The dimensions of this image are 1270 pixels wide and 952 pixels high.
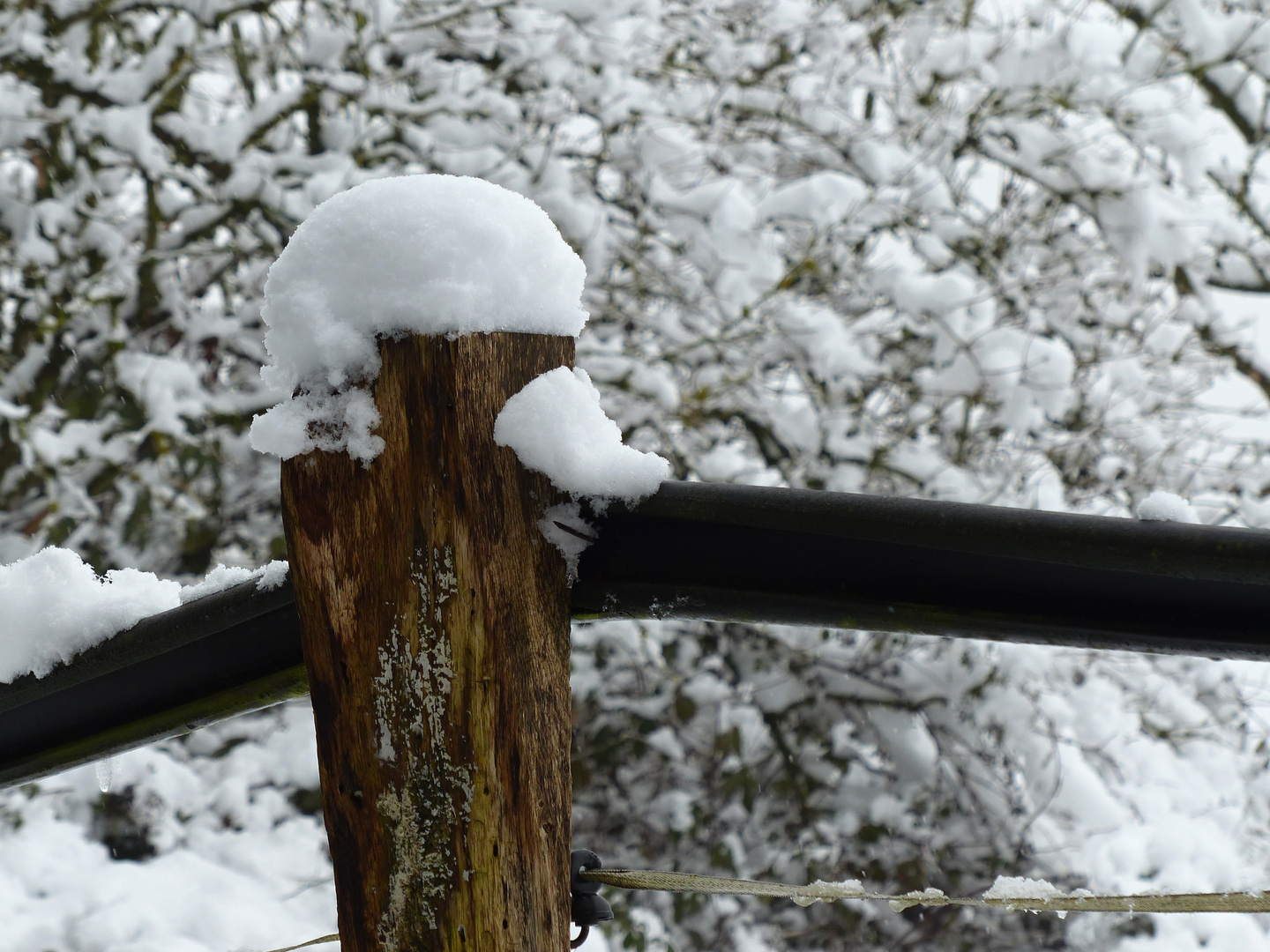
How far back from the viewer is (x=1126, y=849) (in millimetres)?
3104

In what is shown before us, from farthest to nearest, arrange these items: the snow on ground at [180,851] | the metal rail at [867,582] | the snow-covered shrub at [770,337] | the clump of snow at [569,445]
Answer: the snow-covered shrub at [770,337], the snow on ground at [180,851], the clump of snow at [569,445], the metal rail at [867,582]

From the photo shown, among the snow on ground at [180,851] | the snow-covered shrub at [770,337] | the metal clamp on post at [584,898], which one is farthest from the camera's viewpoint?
the snow-covered shrub at [770,337]

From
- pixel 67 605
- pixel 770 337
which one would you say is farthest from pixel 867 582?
pixel 770 337

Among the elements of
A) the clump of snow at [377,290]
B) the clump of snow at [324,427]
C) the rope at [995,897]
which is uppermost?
the clump of snow at [377,290]

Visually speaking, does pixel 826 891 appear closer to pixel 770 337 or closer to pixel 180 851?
pixel 770 337

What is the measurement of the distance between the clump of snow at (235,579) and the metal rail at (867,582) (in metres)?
0.01

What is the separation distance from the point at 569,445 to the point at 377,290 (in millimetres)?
188

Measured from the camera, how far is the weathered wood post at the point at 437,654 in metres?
0.67

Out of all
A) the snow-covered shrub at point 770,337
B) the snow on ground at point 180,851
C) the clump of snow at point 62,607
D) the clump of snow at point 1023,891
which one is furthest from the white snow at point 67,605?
the snow-covered shrub at point 770,337

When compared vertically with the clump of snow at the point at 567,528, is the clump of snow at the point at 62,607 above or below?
above

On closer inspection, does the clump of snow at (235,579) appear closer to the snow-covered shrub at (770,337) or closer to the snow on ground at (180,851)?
the snow on ground at (180,851)

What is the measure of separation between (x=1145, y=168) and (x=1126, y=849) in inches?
98.2

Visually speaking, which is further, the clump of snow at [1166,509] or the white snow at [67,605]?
the white snow at [67,605]

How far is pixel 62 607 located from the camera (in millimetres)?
883
